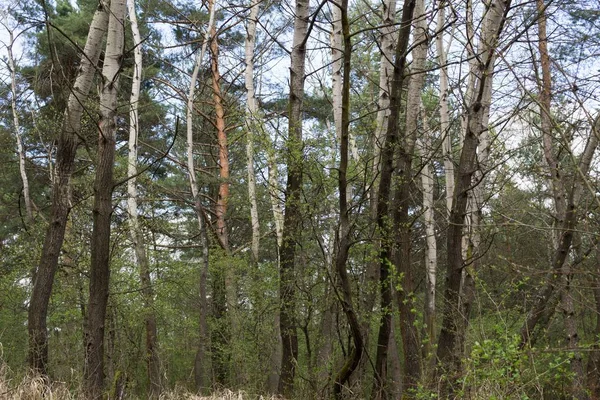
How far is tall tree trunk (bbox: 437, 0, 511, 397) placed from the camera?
19.6 feet

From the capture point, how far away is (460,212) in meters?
6.39

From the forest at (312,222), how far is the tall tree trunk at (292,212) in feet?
0.09

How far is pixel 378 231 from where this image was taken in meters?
6.92

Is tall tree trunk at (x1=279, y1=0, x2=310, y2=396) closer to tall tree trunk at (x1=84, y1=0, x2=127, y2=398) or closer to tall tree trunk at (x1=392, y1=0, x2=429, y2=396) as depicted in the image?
tall tree trunk at (x1=392, y1=0, x2=429, y2=396)

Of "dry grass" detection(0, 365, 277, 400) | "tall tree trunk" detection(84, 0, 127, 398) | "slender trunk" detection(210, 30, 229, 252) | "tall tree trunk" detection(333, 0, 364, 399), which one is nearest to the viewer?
"dry grass" detection(0, 365, 277, 400)

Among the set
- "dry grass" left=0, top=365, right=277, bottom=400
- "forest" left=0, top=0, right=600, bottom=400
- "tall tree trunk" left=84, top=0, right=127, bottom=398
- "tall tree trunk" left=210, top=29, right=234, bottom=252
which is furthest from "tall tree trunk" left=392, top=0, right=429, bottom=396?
"tall tree trunk" left=210, top=29, right=234, bottom=252

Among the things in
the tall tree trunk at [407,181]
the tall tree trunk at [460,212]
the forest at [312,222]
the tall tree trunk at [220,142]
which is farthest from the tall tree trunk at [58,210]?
the tall tree trunk at [220,142]

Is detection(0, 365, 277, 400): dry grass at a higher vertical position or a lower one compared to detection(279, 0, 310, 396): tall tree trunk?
lower

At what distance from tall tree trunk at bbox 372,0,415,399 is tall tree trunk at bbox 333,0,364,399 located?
0.42 m

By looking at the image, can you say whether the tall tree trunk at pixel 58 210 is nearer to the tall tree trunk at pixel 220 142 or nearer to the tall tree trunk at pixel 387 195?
the tall tree trunk at pixel 387 195

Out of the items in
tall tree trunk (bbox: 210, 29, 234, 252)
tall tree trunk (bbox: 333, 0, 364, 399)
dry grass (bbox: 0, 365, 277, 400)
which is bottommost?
dry grass (bbox: 0, 365, 277, 400)

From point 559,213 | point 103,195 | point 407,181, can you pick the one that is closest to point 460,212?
point 407,181

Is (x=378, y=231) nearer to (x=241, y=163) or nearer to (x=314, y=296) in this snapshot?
(x=314, y=296)

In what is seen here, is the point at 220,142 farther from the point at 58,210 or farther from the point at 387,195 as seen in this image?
the point at 387,195
